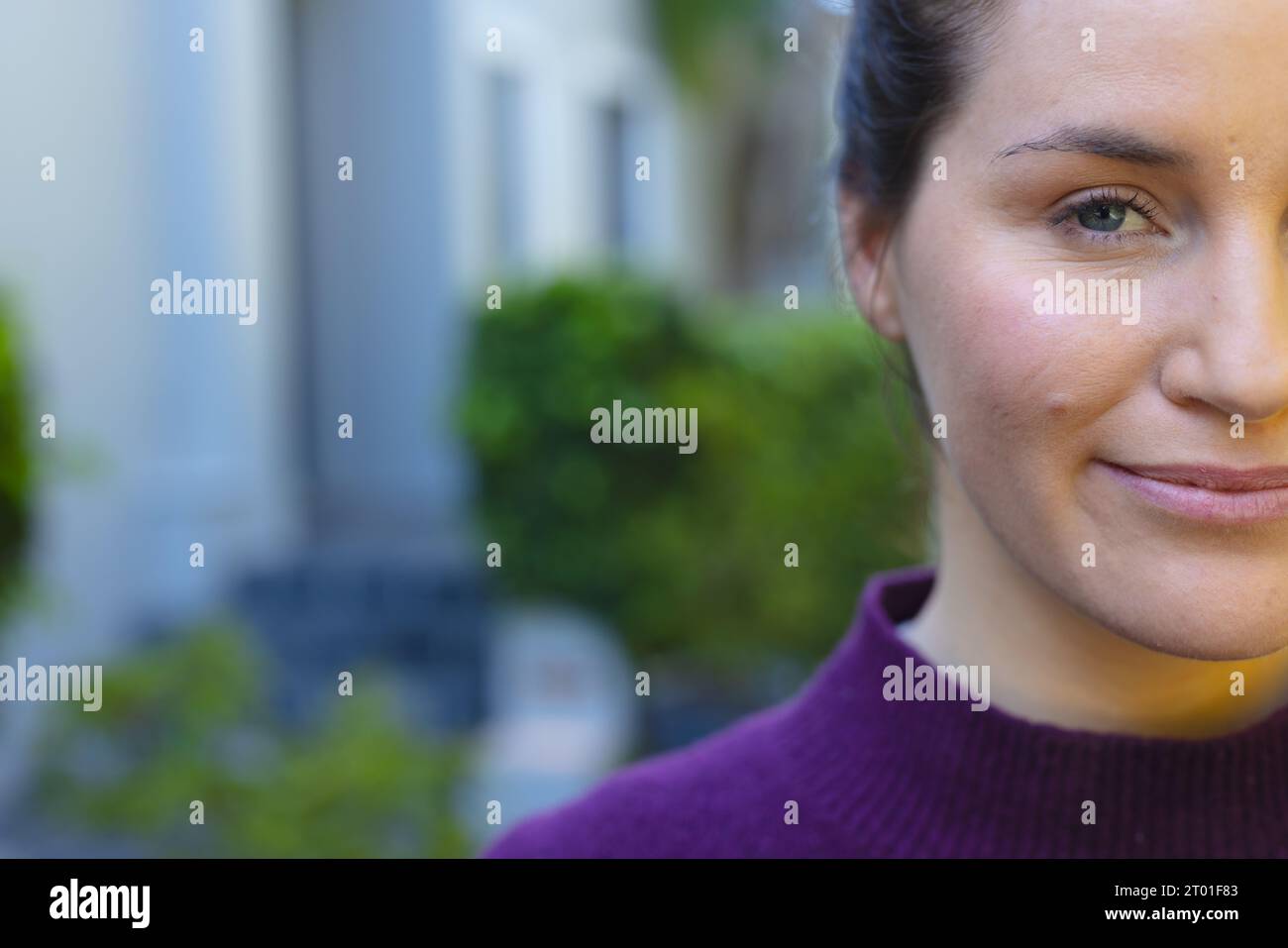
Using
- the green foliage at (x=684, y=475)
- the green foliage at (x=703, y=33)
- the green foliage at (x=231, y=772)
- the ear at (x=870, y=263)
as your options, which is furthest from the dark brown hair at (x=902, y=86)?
the green foliage at (x=703, y=33)

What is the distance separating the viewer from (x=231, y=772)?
415 centimetres

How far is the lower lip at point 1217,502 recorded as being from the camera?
1.25 m

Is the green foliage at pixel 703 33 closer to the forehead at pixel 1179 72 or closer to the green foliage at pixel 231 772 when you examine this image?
the green foliage at pixel 231 772

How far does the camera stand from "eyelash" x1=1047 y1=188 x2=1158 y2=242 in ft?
4.17

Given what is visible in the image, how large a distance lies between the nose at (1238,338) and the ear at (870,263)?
0.38 metres

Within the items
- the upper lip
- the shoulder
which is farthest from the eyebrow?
the shoulder

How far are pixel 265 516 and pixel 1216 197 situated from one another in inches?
245

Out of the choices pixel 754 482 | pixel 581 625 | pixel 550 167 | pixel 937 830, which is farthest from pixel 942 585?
pixel 550 167

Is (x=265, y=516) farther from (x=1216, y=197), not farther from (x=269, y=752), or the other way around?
(x=1216, y=197)

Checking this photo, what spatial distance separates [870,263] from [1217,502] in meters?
0.50

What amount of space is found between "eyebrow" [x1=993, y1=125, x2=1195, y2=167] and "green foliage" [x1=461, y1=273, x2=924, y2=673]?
14.8 feet

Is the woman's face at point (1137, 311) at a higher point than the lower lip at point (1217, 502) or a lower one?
higher

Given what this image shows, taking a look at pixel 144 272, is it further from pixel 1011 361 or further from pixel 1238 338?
pixel 1238 338

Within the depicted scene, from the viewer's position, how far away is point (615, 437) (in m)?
6.17
